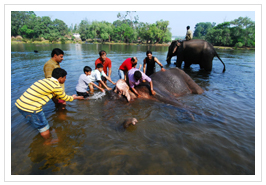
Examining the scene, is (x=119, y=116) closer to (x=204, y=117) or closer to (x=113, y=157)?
(x=113, y=157)

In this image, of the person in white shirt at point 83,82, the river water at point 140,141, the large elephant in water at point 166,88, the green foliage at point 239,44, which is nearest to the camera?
the river water at point 140,141

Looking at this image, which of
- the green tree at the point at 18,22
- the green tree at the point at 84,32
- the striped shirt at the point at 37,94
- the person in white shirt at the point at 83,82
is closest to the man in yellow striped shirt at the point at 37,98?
the striped shirt at the point at 37,94

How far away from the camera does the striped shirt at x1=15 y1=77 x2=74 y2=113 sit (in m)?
2.97

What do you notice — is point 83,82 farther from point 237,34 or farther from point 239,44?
point 237,34

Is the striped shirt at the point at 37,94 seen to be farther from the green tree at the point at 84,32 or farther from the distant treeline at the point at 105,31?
the green tree at the point at 84,32

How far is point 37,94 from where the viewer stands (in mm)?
3037

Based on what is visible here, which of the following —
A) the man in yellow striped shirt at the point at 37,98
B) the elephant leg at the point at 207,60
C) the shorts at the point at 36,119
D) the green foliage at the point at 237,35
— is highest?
the green foliage at the point at 237,35

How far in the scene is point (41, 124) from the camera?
127 inches

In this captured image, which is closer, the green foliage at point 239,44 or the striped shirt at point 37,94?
the striped shirt at point 37,94

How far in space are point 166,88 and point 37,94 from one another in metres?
4.32

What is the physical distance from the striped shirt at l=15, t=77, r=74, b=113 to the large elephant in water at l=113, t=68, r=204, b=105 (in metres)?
2.31

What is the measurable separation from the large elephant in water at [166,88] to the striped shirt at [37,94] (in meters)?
2.31

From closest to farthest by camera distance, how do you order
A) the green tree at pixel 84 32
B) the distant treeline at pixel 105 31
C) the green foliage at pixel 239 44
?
the green foliage at pixel 239 44
the distant treeline at pixel 105 31
the green tree at pixel 84 32

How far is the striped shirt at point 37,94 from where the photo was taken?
Answer: 2.97 metres
